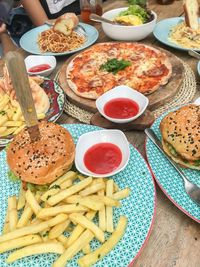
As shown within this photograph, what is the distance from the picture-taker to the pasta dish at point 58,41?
3.76 meters

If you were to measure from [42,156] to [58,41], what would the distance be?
7.67ft

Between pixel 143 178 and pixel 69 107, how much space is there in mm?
1258

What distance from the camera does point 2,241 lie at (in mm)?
1646

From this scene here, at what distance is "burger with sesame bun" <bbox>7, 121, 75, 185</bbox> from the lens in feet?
6.38

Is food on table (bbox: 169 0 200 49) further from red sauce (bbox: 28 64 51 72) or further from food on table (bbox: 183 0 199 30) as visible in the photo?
red sauce (bbox: 28 64 51 72)

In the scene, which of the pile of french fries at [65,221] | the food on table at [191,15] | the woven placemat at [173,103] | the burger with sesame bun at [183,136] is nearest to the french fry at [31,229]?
the pile of french fries at [65,221]

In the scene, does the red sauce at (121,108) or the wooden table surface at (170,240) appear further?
the red sauce at (121,108)

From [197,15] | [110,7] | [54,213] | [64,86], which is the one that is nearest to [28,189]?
[54,213]

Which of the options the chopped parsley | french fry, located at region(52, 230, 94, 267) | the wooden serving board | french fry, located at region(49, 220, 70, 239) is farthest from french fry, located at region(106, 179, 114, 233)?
the chopped parsley

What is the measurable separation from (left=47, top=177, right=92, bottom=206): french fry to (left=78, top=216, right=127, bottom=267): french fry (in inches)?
12.1

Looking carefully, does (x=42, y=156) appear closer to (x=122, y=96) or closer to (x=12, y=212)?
(x=12, y=212)

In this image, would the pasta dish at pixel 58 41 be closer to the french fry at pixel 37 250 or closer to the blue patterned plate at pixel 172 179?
the blue patterned plate at pixel 172 179

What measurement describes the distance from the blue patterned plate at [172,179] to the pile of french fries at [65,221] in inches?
11.6

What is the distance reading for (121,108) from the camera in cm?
268
